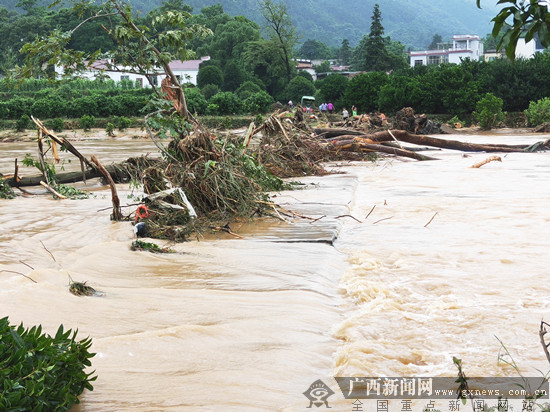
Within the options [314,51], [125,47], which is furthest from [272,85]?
[314,51]

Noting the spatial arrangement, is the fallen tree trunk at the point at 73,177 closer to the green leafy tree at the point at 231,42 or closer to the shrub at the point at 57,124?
the shrub at the point at 57,124

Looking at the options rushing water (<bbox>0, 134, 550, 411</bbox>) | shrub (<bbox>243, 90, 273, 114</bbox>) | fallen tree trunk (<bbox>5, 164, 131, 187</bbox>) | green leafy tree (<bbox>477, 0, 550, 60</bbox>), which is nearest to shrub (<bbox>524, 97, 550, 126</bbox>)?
shrub (<bbox>243, 90, 273, 114</bbox>)

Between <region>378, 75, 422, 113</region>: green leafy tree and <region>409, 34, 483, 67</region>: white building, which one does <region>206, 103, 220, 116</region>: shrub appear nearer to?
<region>378, 75, 422, 113</region>: green leafy tree

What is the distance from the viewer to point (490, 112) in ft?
97.8

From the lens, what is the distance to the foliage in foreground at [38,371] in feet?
7.58

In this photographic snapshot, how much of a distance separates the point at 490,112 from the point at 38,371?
A: 97.9 feet

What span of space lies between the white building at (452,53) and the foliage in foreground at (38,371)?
100675 millimetres

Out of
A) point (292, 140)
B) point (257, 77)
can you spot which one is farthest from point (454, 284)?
point (257, 77)

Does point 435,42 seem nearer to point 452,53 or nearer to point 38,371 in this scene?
point 452,53

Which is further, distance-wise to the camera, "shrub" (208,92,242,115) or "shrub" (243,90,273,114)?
"shrub" (208,92,242,115)

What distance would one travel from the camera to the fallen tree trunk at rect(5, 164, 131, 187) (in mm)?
10234

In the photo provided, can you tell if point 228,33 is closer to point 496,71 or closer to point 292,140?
point 496,71

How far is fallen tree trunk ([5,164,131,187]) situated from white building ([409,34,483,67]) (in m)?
92.7

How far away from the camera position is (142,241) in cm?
595
